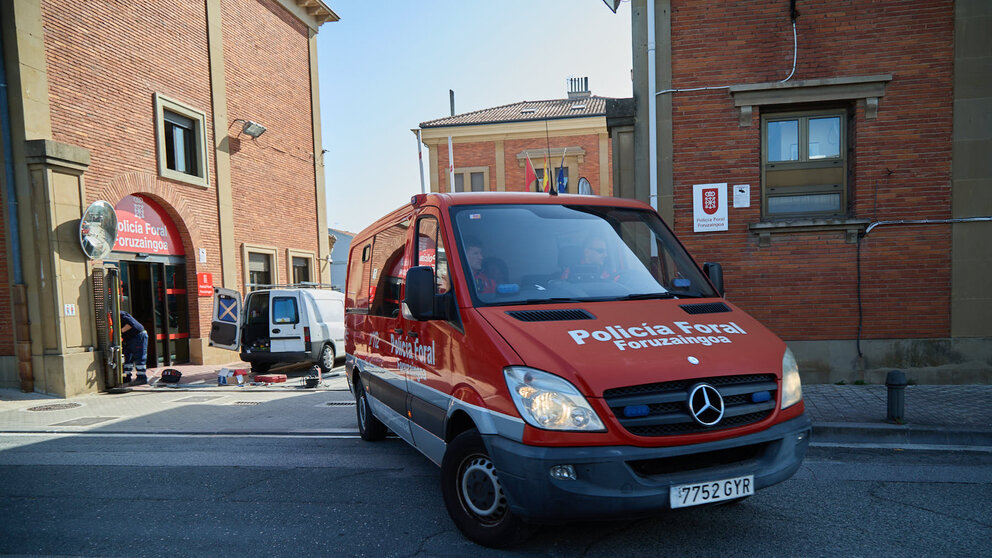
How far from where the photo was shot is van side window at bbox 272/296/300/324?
1293 cm

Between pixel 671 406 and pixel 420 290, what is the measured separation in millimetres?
1589

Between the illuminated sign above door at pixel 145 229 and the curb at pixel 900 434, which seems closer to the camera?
the curb at pixel 900 434

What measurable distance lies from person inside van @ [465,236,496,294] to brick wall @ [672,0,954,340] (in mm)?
5803

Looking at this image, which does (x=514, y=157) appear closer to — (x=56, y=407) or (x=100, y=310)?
(x=100, y=310)

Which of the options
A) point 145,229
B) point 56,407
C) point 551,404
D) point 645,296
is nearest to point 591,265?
point 645,296

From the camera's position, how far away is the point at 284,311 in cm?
1297

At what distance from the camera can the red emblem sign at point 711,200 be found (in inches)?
347

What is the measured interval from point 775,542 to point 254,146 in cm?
1814

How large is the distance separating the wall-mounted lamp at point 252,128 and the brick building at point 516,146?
12101mm

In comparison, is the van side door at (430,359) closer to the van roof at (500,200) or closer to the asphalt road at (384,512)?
the van roof at (500,200)

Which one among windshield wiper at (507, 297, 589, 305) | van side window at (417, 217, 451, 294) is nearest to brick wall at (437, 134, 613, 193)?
van side window at (417, 217, 451, 294)

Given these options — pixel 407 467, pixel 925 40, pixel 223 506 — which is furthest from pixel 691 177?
pixel 223 506

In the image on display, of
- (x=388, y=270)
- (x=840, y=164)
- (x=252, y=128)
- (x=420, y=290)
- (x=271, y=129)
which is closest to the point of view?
(x=420, y=290)

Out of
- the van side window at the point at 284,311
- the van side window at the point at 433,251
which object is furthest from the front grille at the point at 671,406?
the van side window at the point at 284,311
